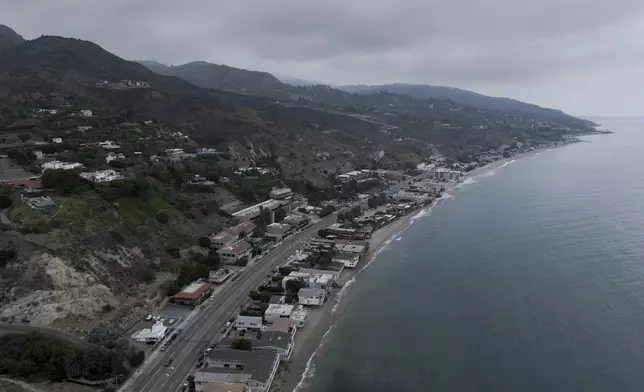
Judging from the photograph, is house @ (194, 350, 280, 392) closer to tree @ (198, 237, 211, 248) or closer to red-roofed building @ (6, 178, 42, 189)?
tree @ (198, 237, 211, 248)

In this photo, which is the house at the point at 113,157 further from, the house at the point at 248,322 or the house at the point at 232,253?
the house at the point at 248,322

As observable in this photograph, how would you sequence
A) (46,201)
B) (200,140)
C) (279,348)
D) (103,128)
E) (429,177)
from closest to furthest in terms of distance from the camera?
(279,348)
(46,201)
(103,128)
(200,140)
(429,177)

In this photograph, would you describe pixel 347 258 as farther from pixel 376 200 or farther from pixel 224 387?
pixel 376 200

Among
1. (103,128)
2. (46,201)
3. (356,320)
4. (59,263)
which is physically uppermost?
(103,128)

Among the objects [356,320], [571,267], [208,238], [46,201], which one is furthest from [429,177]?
[46,201]

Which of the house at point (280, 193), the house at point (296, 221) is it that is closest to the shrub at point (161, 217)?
the house at point (296, 221)

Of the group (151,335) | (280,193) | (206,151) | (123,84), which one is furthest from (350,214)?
(123,84)

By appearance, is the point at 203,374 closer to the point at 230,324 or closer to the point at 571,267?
the point at 230,324
